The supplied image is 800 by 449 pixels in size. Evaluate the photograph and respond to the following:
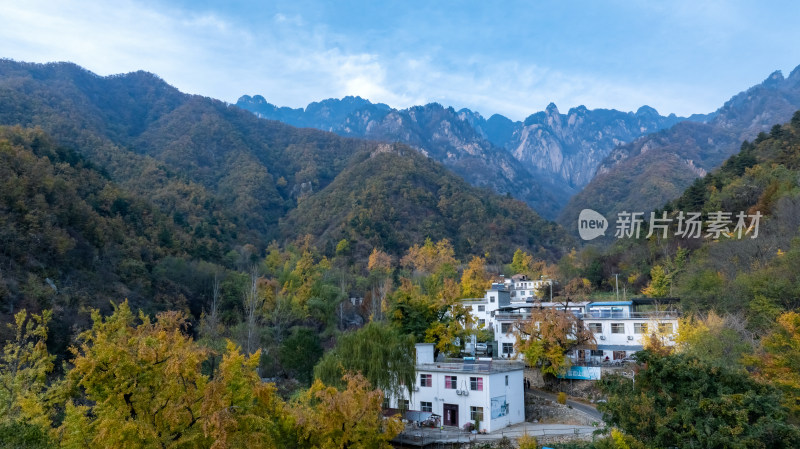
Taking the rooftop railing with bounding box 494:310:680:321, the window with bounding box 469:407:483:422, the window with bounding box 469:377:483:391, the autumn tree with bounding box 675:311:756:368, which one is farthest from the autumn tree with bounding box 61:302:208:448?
the rooftop railing with bounding box 494:310:680:321

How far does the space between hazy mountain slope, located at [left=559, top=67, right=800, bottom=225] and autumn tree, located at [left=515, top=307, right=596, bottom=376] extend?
74.1 meters

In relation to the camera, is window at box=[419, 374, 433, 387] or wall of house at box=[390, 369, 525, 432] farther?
window at box=[419, 374, 433, 387]

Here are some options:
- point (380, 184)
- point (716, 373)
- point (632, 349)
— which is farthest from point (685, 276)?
point (380, 184)

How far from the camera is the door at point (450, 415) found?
2305 cm

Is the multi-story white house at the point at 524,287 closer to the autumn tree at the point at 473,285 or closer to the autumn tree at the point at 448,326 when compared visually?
the autumn tree at the point at 473,285

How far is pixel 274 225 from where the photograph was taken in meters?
90.8

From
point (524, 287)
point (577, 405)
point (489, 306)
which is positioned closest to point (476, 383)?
point (577, 405)

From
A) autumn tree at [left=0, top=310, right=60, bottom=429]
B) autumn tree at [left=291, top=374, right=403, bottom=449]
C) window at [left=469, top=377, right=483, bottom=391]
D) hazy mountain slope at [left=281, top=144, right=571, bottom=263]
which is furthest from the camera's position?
hazy mountain slope at [left=281, top=144, right=571, bottom=263]

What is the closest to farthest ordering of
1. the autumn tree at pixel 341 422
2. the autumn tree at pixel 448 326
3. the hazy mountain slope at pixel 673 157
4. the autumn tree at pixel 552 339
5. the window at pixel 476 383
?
the autumn tree at pixel 341 422 → the window at pixel 476 383 → the autumn tree at pixel 552 339 → the autumn tree at pixel 448 326 → the hazy mountain slope at pixel 673 157

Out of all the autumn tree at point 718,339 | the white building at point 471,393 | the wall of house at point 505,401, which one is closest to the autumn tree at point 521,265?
the autumn tree at point 718,339

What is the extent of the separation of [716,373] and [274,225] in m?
83.5

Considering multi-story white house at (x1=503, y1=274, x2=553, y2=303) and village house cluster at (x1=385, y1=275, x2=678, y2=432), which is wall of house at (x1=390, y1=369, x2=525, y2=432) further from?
multi-story white house at (x1=503, y1=274, x2=553, y2=303)

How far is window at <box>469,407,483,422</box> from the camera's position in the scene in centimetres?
2225

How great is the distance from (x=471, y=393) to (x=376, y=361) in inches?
181
